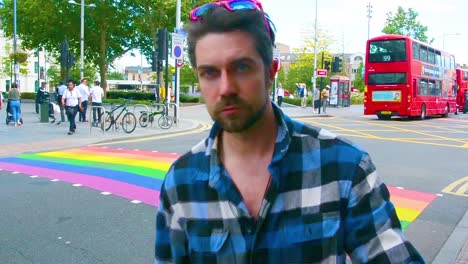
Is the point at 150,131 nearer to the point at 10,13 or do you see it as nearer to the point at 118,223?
the point at 118,223

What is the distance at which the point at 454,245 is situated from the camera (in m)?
4.90

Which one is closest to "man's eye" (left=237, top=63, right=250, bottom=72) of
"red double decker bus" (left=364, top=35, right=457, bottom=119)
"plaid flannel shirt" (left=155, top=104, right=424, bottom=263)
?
"plaid flannel shirt" (left=155, top=104, right=424, bottom=263)

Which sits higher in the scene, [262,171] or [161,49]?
[161,49]

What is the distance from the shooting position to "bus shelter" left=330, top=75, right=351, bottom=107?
41000mm

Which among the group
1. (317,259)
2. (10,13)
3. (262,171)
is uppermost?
(10,13)

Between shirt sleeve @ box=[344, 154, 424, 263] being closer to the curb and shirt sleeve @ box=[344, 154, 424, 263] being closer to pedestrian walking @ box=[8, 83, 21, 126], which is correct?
the curb

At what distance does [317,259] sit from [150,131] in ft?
52.3

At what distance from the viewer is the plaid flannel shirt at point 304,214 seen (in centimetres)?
133

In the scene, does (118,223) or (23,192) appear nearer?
(118,223)

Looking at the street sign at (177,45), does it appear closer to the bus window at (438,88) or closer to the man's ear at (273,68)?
the bus window at (438,88)

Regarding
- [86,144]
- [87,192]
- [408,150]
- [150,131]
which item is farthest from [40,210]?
[150,131]

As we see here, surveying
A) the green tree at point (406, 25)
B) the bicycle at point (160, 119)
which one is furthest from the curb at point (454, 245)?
the green tree at point (406, 25)

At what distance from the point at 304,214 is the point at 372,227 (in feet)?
0.60

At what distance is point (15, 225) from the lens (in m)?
5.45
